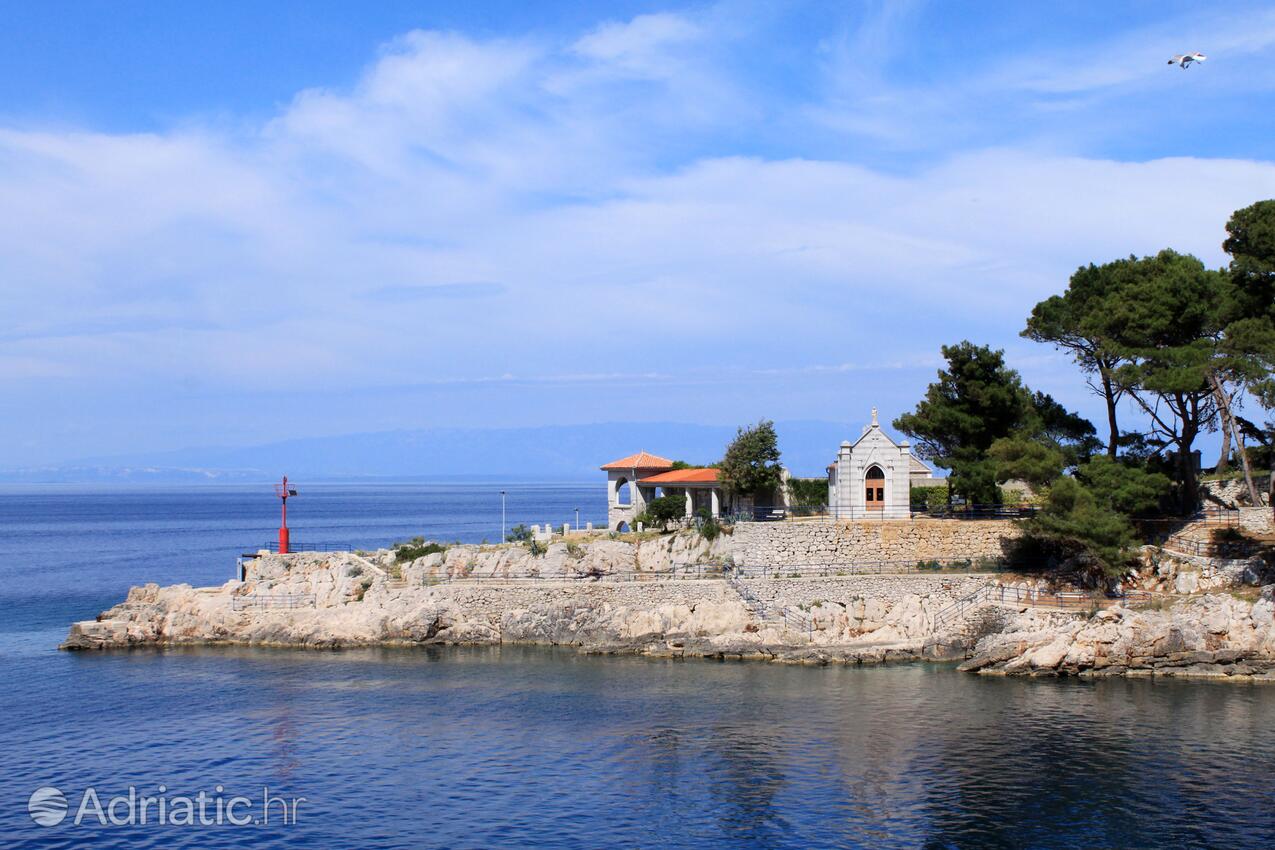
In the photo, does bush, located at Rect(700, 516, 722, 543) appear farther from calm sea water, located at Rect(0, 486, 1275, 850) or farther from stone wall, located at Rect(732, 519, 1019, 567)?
calm sea water, located at Rect(0, 486, 1275, 850)

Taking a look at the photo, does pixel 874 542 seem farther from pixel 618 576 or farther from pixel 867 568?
pixel 618 576

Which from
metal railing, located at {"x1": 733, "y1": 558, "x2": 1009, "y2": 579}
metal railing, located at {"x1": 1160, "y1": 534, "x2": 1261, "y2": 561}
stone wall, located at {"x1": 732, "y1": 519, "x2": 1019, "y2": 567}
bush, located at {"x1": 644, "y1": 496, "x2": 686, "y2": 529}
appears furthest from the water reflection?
bush, located at {"x1": 644, "y1": 496, "x2": 686, "y2": 529}

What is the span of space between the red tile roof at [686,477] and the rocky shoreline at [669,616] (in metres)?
5.13

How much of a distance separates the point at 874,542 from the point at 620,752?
22046mm

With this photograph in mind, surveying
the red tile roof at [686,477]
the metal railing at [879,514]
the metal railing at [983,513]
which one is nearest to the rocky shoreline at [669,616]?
the metal railing at [879,514]

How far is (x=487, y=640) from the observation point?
48.1 meters

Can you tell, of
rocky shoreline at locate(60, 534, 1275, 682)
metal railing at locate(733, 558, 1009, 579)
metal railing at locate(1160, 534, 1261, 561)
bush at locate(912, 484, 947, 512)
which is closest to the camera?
rocky shoreline at locate(60, 534, 1275, 682)

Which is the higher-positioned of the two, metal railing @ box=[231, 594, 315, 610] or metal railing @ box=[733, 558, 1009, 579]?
metal railing @ box=[733, 558, 1009, 579]

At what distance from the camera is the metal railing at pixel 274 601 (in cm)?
5159

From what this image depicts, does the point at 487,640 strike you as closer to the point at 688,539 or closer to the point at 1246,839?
the point at 688,539

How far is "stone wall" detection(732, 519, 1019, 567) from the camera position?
49.6 meters

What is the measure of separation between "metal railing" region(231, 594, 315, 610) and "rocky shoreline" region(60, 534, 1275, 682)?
0.25ft

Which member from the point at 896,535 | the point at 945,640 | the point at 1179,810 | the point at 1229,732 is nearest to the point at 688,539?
the point at 896,535

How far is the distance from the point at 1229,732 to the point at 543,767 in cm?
1971
